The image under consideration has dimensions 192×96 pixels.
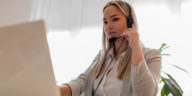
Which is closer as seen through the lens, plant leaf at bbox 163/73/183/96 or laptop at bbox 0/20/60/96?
laptop at bbox 0/20/60/96

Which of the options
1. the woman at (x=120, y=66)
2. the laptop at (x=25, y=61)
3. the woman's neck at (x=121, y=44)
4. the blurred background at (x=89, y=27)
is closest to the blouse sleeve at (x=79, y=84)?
the woman at (x=120, y=66)

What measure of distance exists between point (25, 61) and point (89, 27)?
1.79 m

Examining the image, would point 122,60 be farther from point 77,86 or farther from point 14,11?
point 14,11

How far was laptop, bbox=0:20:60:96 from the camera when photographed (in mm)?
417

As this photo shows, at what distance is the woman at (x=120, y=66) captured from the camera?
0.82 m

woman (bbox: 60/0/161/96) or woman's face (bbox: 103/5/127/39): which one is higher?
woman's face (bbox: 103/5/127/39)

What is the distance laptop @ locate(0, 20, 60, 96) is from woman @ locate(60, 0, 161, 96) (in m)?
0.47

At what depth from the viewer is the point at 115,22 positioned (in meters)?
1.03

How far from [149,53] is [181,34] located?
106 cm

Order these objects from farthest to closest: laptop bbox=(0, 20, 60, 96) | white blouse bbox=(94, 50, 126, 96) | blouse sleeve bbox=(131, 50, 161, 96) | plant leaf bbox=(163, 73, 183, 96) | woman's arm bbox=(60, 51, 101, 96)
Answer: plant leaf bbox=(163, 73, 183, 96)
woman's arm bbox=(60, 51, 101, 96)
white blouse bbox=(94, 50, 126, 96)
blouse sleeve bbox=(131, 50, 161, 96)
laptop bbox=(0, 20, 60, 96)

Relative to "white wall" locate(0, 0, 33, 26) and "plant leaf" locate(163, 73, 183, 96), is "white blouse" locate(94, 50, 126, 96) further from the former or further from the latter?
"white wall" locate(0, 0, 33, 26)

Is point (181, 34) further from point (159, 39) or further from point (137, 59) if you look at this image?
point (137, 59)

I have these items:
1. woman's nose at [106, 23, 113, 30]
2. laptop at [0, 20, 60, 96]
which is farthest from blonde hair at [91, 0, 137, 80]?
laptop at [0, 20, 60, 96]

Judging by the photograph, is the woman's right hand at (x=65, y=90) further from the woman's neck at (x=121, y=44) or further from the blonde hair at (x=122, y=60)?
the woman's neck at (x=121, y=44)
